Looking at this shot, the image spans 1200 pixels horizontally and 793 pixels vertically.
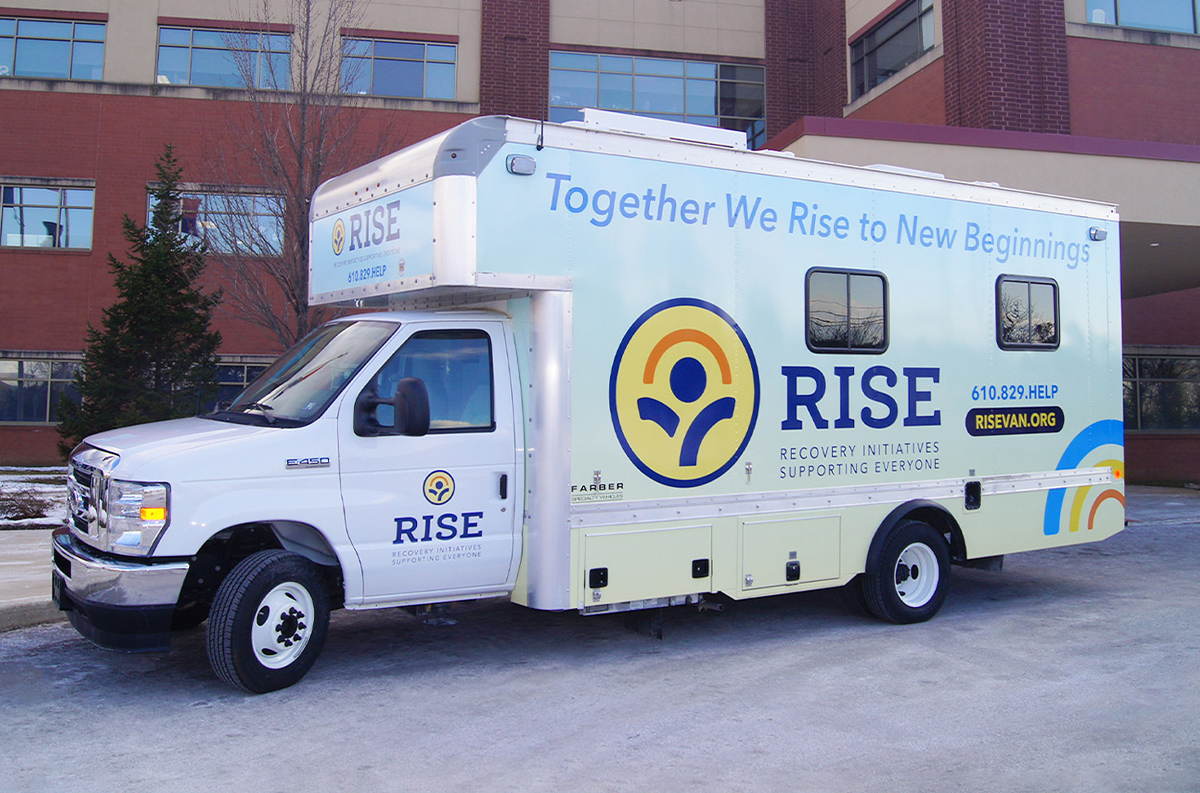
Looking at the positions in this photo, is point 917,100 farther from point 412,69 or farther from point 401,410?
point 401,410

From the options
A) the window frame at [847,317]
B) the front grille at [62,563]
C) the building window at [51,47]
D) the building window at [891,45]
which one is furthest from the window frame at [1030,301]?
the building window at [51,47]

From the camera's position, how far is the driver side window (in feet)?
20.1

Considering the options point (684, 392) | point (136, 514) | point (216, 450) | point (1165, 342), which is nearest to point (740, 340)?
point (684, 392)

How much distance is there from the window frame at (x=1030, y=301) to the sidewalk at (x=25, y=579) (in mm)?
7527

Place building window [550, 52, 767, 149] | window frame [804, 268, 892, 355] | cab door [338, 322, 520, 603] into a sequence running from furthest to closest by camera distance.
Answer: building window [550, 52, 767, 149]
window frame [804, 268, 892, 355]
cab door [338, 322, 520, 603]

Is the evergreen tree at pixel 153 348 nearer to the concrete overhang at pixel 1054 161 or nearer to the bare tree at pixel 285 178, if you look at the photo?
the bare tree at pixel 285 178

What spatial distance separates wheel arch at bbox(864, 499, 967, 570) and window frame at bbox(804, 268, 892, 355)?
124 centimetres

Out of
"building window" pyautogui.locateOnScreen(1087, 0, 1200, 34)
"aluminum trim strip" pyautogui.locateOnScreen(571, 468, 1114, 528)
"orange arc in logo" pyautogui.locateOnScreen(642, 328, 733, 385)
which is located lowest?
"aluminum trim strip" pyautogui.locateOnScreen(571, 468, 1114, 528)

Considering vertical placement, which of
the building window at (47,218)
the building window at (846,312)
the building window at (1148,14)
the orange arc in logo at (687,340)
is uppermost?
the building window at (1148,14)

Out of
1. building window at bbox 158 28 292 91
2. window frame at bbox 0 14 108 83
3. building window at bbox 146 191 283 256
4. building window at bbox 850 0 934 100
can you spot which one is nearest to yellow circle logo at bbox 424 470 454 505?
building window at bbox 146 191 283 256

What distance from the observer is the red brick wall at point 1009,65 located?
17250 mm

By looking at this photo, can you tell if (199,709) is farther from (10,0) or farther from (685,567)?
(10,0)

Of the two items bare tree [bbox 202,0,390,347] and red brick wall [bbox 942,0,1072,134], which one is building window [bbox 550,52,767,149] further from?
bare tree [bbox 202,0,390,347]

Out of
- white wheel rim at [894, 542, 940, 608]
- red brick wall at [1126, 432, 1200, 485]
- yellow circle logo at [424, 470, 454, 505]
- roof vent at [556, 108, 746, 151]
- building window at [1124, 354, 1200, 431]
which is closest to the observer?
yellow circle logo at [424, 470, 454, 505]
